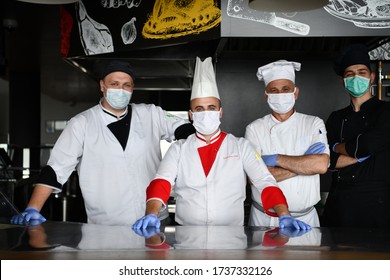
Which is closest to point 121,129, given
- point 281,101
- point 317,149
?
point 281,101

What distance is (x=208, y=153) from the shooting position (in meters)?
2.56

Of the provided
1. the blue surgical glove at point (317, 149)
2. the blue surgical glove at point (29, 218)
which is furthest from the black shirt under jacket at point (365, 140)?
the blue surgical glove at point (29, 218)

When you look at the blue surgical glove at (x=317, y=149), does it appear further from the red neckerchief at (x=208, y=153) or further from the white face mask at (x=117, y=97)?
the white face mask at (x=117, y=97)

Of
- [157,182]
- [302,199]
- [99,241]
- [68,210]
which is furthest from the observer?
[68,210]

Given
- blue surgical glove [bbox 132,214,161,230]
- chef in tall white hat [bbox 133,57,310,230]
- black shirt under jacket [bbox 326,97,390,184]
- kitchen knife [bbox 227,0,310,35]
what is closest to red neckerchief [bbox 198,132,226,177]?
chef in tall white hat [bbox 133,57,310,230]

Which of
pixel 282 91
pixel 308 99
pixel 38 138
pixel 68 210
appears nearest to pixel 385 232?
pixel 282 91

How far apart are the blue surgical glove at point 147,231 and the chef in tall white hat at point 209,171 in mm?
317

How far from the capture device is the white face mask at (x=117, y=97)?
2.75 metres

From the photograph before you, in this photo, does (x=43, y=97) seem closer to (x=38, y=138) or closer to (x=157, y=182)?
(x=38, y=138)

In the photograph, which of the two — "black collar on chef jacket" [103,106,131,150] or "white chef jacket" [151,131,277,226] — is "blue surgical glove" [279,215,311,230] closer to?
"white chef jacket" [151,131,277,226]

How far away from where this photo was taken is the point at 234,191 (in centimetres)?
252

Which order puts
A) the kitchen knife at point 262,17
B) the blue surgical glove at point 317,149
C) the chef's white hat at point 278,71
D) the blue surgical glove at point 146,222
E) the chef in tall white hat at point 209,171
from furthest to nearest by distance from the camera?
the kitchen knife at point 262,17 → the chef's white hat at point 278,71 → the blue surgical glove at point 317,149 → the chef in tall white hat at point 209,171 → the blue surgical glove at point 146,222

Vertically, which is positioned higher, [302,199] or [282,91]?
[282,91]

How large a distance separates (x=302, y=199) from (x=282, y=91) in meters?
0.53
